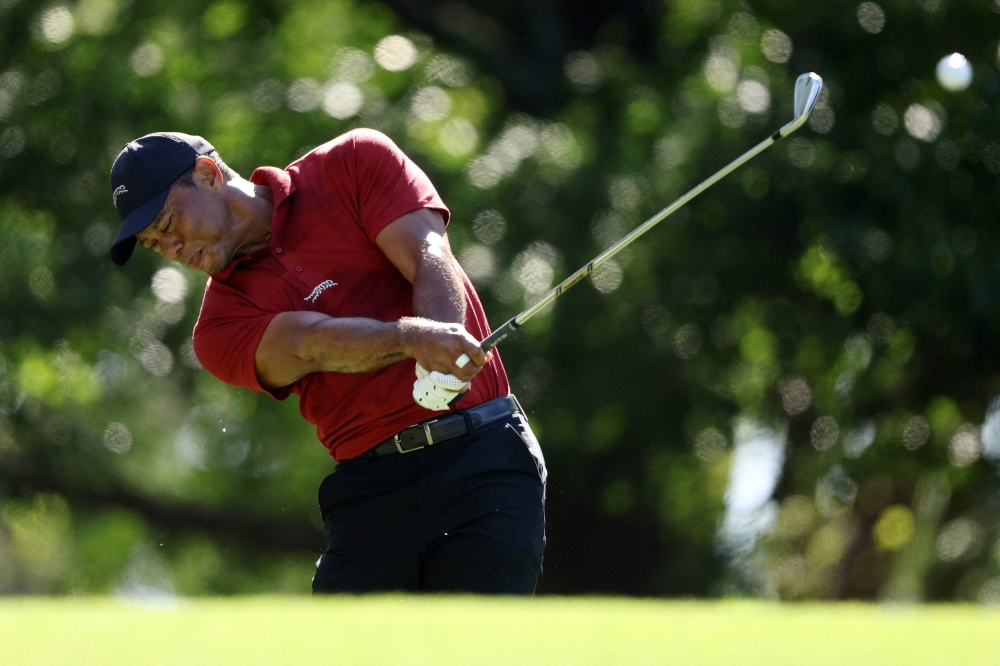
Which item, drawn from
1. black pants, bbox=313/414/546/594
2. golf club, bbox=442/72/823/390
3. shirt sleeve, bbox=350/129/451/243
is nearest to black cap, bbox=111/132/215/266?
shirt sleeve, bbox=350/129/451/243

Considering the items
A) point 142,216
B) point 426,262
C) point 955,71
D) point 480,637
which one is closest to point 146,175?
point 142,216

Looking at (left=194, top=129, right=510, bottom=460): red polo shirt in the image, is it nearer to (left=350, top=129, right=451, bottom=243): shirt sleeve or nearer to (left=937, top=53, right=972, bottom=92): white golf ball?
(left=350, top=129, right=451, bottom=243): shirt sleeve

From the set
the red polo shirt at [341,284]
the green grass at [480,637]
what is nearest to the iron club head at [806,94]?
the red polo shirt at [341,284]

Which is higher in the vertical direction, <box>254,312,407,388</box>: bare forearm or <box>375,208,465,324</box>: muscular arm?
<box>375,208,465,324</box>: muscular arm

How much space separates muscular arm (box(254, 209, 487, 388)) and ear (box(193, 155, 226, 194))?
50 centimetres

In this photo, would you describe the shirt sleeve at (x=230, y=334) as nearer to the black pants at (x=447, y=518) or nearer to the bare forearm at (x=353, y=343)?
the bare forearm at (x=353, y=343)

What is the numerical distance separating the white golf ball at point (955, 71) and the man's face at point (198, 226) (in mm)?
6656

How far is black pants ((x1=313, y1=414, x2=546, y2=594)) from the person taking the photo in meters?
3.60

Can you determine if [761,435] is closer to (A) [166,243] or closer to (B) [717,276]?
(B) [717,276]

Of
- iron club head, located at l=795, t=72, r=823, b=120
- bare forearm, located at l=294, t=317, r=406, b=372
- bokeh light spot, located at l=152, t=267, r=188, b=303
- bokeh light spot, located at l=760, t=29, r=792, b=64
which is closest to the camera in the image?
bare forearm, located at l=294, t=317, r=406, b=372

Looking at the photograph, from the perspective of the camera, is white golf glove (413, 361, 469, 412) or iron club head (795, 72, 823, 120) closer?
white golf glove (413, 361, 469, 412)

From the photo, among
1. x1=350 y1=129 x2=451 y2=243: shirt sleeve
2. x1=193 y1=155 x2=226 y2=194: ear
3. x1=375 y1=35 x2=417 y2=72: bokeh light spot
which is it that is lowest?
x1=375 y1=35 x2=417 y2=72: bokeh light spot

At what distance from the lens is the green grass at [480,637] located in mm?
1873

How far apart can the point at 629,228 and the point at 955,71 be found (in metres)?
2.53
